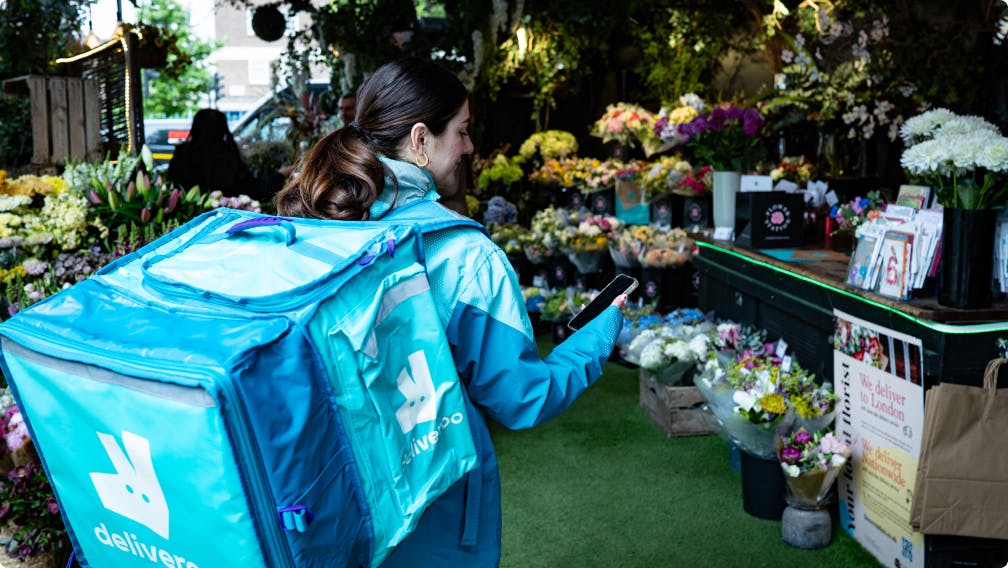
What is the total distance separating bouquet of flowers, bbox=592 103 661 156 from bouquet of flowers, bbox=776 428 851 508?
3688mm

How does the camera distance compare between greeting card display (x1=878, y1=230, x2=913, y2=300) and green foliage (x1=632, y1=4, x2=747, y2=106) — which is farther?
green foliage (x1=632, y1=4, x2=747, y2=106)

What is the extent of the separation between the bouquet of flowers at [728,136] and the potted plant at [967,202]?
211 centimetres

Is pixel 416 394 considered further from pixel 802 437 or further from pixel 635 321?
pixel 635 321

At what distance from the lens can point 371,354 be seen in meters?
1.19

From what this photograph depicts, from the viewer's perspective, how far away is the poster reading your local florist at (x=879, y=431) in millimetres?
2799

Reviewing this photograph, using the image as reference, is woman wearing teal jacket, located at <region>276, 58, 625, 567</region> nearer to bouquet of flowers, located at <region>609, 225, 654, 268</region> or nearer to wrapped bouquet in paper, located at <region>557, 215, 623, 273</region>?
bouquet of flowers, located at <region>609, 225, 654, 268</region>

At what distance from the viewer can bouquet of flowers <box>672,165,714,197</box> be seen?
5344 mm

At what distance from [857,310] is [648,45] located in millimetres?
5358

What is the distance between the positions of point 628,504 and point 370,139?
96.7 inches

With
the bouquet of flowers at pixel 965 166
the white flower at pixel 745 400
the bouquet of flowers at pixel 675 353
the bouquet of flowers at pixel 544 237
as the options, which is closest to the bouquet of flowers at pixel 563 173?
the bouquet of flowers at pixel 544 237

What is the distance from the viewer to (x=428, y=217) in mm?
1433

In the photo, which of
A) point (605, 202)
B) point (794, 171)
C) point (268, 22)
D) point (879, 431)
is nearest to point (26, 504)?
point (879, 431)

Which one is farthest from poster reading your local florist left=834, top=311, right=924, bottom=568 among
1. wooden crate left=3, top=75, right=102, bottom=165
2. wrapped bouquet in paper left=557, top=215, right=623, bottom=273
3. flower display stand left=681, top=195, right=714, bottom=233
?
wooden crate left=3, top=75, right=102, bottom=165

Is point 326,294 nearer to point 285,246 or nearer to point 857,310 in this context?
point 285,246
